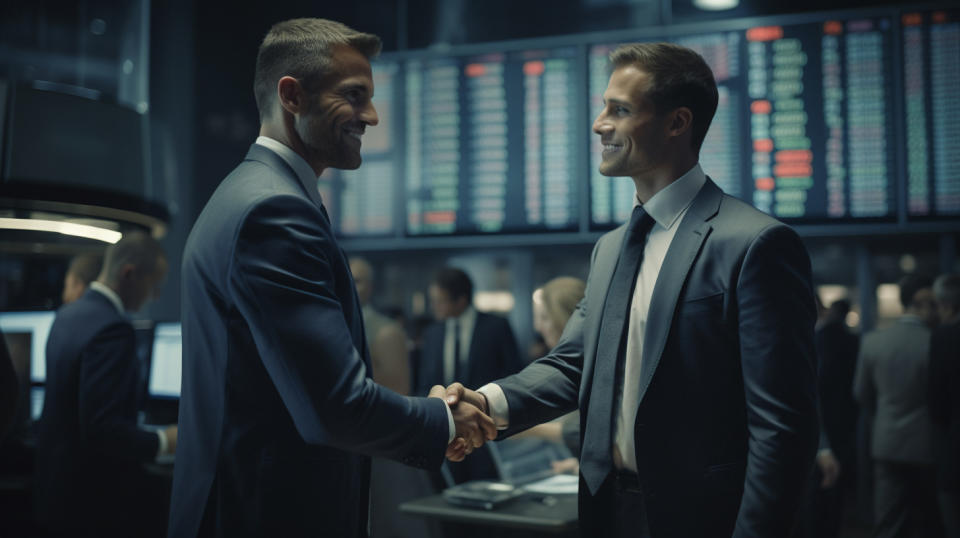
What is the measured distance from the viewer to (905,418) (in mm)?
4578

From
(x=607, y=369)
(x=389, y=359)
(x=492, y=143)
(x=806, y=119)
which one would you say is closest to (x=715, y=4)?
(x=806, y=119)

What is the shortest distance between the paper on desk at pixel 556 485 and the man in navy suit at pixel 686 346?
4.41 ft

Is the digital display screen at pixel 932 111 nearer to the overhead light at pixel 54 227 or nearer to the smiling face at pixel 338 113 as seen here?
the smiling face at pixel 338 113

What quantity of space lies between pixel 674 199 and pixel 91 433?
2.19 m

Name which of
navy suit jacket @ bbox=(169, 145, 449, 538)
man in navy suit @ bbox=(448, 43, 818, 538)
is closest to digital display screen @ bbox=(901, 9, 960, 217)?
man in navy suit @ bbox=(448, 43, 818, 538)

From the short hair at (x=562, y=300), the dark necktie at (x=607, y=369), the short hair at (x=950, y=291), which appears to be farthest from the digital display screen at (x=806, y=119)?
the dark necktie at (x=607, y=369)

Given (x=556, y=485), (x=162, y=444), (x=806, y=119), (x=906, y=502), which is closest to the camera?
(x=162, y=444)

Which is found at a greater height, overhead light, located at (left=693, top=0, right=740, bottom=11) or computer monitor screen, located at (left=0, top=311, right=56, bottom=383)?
overhead light, located at (left=693, top=0, right=740, bottom=11)

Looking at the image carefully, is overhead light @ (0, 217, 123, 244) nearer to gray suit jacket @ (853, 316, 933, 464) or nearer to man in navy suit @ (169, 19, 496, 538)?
man in navy suit @ (169, 19, 496, 538)

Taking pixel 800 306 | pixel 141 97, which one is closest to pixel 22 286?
pixel 141 97

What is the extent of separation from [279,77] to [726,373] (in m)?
1.05

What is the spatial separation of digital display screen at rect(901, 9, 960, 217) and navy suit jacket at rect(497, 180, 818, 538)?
9.36 ft

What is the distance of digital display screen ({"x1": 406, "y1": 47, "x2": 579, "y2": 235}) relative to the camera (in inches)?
174

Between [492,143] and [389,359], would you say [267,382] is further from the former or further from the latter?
[492,143]
